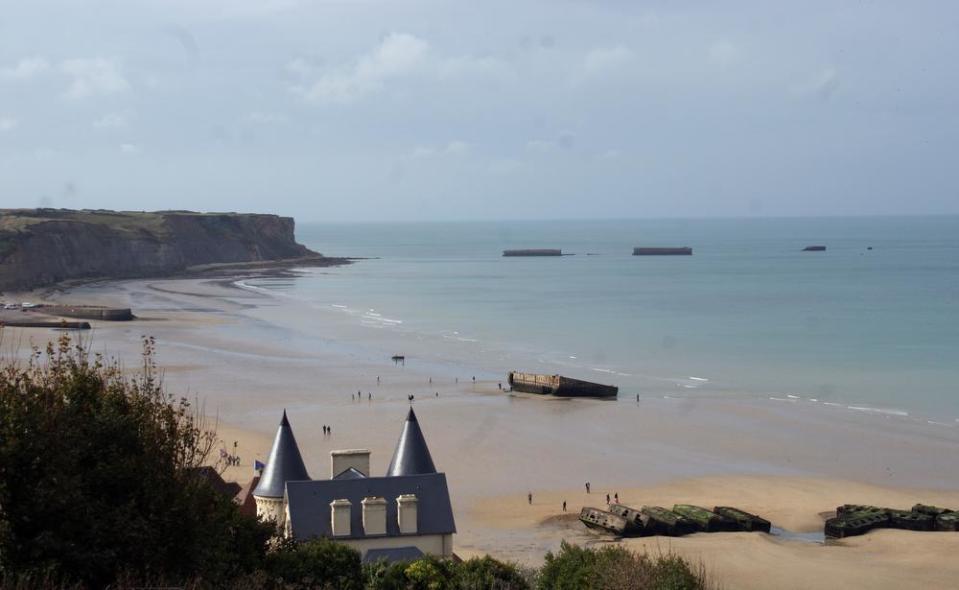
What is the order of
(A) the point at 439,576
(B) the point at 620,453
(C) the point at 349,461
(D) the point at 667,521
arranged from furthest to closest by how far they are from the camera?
(B) the point at 620,453 → (D) the point at 667,521 → (C) the point at 349,461 → (A) the point at 439,576

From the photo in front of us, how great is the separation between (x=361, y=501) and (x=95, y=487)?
25.1ft

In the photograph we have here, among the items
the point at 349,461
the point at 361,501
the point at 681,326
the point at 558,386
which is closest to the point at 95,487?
the point at 361,501

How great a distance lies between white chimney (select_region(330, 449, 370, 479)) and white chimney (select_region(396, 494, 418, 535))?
2614mm

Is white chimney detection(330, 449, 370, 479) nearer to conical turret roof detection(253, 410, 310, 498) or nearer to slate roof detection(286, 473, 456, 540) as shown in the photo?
conical turret roof detection(253, 410, 310, 498)

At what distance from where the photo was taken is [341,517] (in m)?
21.0

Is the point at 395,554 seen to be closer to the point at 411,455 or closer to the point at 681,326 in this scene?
the point at 411,455

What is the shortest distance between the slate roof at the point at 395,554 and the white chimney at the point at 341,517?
1.86ft

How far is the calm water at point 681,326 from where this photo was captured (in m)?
56.9

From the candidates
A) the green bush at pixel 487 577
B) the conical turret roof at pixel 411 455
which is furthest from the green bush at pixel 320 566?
the conical turret roof at pixel 411 455

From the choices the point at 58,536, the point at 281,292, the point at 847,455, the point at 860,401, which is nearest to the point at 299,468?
the point at 58,536

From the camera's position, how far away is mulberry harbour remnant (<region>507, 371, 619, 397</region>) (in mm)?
52603

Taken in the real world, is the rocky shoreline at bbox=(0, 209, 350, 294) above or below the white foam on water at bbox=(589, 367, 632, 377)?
above

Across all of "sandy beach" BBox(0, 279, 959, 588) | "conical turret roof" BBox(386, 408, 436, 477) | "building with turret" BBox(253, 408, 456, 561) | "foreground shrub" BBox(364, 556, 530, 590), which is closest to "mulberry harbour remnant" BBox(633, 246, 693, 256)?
"sandy beach" BBox(0, 279, 959, 588)

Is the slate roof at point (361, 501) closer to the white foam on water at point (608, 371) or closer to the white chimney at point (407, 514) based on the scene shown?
the white chimney at point (407, 514)
